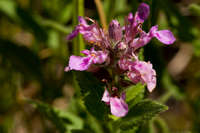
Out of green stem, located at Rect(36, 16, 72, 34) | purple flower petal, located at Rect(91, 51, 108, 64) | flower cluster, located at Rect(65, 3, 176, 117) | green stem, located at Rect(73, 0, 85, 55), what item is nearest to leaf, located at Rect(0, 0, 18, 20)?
green stem, located at Rect(36, 16, 72, 34)

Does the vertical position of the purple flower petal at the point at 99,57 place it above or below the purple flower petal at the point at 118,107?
above

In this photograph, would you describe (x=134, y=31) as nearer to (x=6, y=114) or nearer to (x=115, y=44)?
(x=115, y=44)

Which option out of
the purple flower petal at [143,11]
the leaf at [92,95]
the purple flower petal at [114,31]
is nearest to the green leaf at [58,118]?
the leaf at [92,95]

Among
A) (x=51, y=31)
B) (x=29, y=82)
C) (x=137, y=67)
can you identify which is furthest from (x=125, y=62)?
(x=29, y=82)

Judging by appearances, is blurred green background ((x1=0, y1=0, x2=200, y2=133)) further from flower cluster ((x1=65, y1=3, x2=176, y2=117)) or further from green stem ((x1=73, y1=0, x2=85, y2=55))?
flower cluster ((x1=65, y1=3, x2=176, y2=117))

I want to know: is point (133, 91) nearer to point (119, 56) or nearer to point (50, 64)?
point (119, 56)

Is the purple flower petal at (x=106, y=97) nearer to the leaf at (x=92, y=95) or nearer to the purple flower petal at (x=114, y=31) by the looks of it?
the leaf at (x=92, y=95)

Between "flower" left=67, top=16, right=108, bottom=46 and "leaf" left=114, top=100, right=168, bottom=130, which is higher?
"flower" left=67, top=16, right=108, bottom=46
